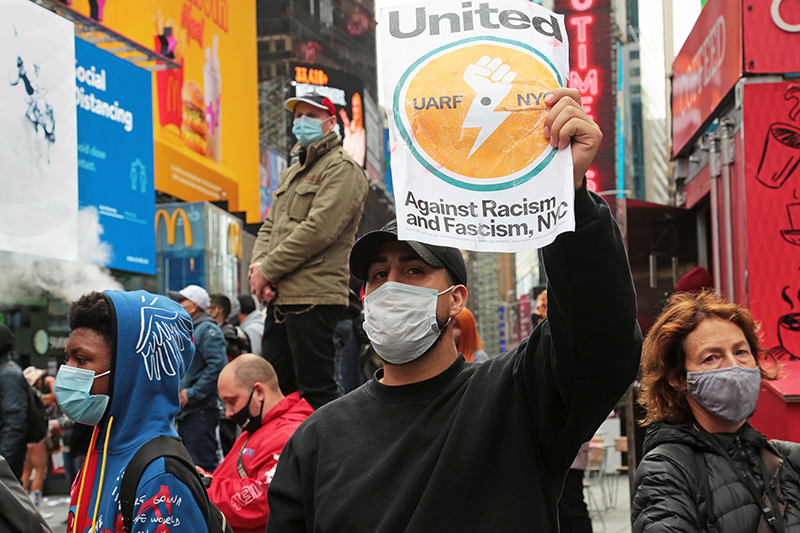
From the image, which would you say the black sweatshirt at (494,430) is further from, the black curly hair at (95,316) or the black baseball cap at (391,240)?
the black curly hair at (95,316)

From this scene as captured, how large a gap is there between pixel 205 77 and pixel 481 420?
29.2 m

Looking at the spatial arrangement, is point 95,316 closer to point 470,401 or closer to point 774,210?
point 470,401

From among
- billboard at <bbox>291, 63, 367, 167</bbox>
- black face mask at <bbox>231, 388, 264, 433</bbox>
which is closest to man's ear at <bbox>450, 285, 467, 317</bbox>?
black face mask at <bbox>231, 388, 264, 433</bbox>

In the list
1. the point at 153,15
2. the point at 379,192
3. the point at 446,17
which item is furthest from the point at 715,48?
the point at 379,192

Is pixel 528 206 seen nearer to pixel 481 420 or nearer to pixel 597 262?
pixel 597 262

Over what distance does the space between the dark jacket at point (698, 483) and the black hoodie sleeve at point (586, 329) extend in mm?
1090

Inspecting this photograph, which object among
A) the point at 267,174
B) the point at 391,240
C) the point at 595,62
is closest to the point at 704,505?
the point at 391,240

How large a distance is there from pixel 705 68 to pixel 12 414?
21.2 feet

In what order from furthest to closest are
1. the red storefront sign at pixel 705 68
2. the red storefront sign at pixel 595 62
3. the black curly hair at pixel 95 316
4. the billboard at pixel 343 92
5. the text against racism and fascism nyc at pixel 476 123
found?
1. the billboard at pixel 343 92
2. the red storefront sign at pixel 595 62
3. the red storefront sign at pixel 705 68
4. the black curly hair at pixel 95 316
5. the text against racism and fascism nyc at pixel 476 123

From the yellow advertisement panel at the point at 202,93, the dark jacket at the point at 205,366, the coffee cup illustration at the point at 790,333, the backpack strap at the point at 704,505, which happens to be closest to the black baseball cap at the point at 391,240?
the backpack strap at the point at 704,505

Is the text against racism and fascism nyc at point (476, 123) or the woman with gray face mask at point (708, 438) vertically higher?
the text against racism and fascism nyc at point (476, 123)

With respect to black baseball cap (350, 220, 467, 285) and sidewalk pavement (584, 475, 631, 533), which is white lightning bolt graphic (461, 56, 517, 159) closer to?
black baseball cap (350, 220, 467, 285)

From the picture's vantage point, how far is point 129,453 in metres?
3.07

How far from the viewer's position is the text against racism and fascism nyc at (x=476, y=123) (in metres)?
2.04
